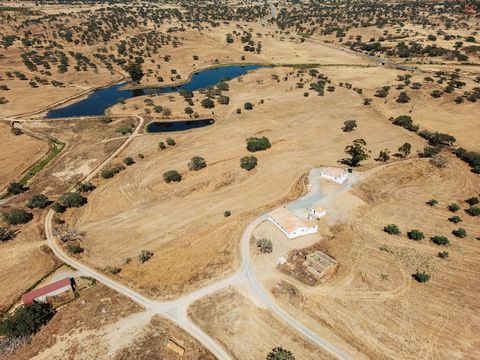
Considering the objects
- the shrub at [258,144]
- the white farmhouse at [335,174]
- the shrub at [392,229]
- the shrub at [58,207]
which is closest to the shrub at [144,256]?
the shrub at [58,207]

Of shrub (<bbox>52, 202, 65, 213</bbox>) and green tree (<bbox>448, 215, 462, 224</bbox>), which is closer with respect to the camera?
green tree (<bbox>448, 215, 462, 224</bbox>)

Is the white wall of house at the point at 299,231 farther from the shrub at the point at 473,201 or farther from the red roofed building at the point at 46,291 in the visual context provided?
the red roofed building at the point at 46,291

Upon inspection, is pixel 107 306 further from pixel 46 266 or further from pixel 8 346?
pixel 46 266

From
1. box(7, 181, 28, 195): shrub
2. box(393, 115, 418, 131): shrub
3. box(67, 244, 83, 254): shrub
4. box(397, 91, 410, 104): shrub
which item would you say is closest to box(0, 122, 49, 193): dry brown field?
box(7, 181, 28, 195): shrub

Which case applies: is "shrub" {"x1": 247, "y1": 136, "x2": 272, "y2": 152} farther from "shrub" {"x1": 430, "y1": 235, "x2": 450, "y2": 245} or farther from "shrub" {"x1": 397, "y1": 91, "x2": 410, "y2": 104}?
"shrub" {"x1": 397, "y1": 91, "x2": 410, "y2": 104}

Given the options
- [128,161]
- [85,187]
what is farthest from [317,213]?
[85,187]

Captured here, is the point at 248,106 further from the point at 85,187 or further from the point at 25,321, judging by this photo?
the point at 25,321
